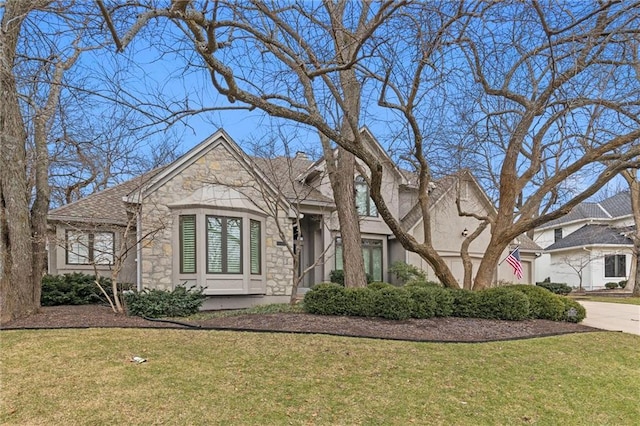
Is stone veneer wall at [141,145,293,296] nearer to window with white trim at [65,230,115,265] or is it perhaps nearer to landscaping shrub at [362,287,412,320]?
A: window with white trim at [65,230,115,265]

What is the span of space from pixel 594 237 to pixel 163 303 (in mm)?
28948

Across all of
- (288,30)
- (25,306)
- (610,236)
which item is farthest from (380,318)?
(610,236)

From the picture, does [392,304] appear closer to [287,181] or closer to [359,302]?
[359,302]

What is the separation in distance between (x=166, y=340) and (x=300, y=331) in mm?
2251

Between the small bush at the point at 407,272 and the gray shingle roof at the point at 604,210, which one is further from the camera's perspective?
the gray shingle roof at the point at 604,210

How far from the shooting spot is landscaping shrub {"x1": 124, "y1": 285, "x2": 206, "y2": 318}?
10676 millimetres

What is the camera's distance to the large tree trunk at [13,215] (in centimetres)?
903

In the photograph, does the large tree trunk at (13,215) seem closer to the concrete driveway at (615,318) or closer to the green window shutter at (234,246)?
the green window shutter at (234,246)

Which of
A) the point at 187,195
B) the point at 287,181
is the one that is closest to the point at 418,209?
the point at 287,181

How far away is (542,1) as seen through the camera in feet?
24.0

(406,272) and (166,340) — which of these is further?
(406,272)

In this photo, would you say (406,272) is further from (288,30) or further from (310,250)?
(288,30)

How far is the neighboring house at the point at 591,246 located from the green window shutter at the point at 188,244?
22.8 m

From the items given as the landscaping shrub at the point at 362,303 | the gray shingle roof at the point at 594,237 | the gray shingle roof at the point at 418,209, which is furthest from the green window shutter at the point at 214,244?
the gray shingle roof at the point at 594,237
